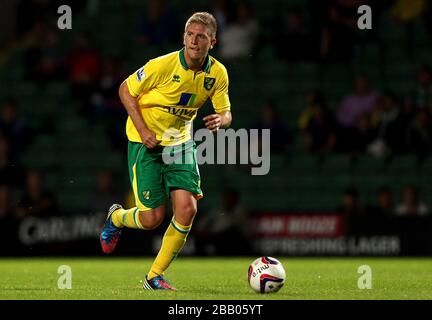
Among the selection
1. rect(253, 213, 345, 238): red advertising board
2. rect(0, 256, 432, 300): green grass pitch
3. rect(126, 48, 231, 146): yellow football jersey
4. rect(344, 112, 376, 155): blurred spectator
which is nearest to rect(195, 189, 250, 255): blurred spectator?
rect(253, 213, 345, 238): red advertising board

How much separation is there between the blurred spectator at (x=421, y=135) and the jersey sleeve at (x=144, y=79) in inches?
275

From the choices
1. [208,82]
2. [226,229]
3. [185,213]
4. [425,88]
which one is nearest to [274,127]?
[226,229]

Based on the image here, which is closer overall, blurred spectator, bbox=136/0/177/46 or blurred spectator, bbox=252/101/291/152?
blurred spectator, bbox=252/101/291/152

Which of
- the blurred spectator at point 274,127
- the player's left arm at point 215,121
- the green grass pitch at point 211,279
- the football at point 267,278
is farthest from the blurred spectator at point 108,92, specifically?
the football at point 267,278

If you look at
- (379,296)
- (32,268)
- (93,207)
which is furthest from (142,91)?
(93,207)

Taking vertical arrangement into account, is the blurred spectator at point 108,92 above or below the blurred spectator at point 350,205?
above

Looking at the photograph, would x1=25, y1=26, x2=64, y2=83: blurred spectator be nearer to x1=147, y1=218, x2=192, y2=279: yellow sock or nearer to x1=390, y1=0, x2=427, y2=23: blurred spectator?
x1=390, y1=0, x2=427, y2=23: blurred spectator

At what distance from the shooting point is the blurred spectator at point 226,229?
47.3 feet

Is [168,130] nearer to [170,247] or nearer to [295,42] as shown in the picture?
[170,247]

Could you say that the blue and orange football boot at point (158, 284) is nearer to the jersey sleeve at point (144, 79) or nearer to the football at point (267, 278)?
the football at point (267, 278)

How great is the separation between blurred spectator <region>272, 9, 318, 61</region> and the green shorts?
7.81 m

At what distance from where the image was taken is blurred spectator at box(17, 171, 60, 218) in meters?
14.6

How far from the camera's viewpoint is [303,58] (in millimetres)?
16438

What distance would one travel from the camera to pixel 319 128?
599 inches
